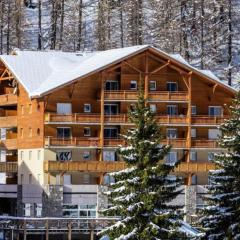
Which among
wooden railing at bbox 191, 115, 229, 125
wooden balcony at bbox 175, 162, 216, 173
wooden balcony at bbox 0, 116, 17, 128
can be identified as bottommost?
wooden balcony at bbox 175, 162, 216, 173

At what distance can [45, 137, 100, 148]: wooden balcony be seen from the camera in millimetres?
80188

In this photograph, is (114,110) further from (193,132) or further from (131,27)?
(131,27)

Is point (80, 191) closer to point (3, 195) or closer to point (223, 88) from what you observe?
point (3, 195)

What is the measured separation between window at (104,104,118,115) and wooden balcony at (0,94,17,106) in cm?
808

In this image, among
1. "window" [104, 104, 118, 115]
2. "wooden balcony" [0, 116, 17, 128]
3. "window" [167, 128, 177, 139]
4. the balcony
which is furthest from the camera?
"wooden balcony" [0, 116, 17, 128]

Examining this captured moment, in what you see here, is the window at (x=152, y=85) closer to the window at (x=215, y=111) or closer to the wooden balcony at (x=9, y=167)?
the window at (x=215, y=111)

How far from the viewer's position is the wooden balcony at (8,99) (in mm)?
85688

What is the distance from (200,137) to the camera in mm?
84812

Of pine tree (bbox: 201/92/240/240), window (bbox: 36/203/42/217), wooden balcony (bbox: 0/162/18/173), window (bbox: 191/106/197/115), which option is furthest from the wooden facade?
pine tree (bbox: 201/92/240/240)

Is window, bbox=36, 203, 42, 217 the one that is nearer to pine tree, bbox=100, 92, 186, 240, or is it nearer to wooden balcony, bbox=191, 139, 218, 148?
wooden balcony, bbox=191, 139, 218, 148

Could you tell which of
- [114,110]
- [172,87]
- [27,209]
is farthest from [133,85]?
[27,209]

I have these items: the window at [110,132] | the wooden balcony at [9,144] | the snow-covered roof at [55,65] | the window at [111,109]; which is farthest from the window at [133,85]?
the wooden balcony at [9,144]

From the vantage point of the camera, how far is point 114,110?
8319 centimetres

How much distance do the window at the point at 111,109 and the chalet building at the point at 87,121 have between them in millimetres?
81
